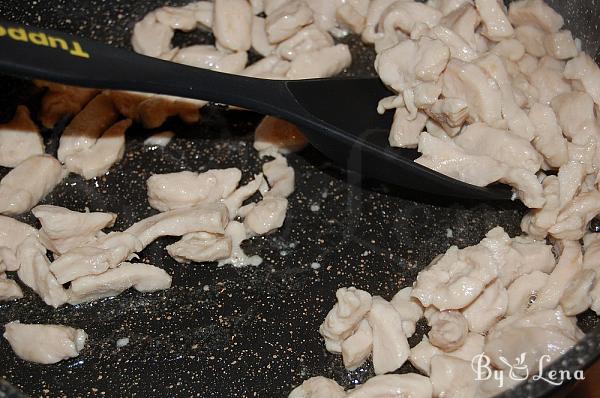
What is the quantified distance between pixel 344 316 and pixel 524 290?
1.25 ft

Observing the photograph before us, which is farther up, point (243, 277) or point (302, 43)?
A: point (302, 43)

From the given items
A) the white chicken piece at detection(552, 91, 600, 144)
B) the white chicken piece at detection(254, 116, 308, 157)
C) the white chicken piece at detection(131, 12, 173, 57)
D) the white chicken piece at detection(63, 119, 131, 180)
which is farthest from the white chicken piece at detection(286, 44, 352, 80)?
the white chicken piece at detection(552, 91, 600, 144)

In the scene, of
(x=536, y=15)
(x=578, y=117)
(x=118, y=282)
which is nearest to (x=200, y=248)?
(x=118, y=282)

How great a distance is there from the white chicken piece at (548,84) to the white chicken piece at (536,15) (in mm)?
127

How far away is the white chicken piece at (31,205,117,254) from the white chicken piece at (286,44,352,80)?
58 centimetres

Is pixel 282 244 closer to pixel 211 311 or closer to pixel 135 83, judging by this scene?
pixel 211 311

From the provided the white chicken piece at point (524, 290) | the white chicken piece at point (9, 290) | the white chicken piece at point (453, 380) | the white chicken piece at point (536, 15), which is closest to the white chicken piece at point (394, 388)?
the white chicken piece at point (453, 380)

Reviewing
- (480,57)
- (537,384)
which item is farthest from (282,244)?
(537,384)

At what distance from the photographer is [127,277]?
165 cm

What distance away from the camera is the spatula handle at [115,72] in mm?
1466

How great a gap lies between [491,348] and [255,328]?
1.56ft

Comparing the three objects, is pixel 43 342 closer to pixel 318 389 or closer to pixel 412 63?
pixel 318 389

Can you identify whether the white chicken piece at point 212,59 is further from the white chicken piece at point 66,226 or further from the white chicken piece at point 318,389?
the white chicken piece at point 318,389

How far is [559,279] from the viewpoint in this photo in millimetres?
1646
